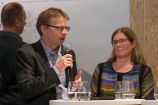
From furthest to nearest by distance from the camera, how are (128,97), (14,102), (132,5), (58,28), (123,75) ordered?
(132,5) → (123,75) → (58,28) → (14,102) → (128,97)

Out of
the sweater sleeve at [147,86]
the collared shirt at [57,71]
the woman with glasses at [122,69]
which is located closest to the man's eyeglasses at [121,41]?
the woman with glasses at [122,69]

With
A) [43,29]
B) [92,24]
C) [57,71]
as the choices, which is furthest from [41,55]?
[92,24]

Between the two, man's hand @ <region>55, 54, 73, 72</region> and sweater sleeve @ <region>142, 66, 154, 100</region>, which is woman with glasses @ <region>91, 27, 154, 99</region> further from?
man's hand @ <region>55, 54, 73, 72</region>

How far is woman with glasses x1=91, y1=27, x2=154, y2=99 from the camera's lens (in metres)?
3.10

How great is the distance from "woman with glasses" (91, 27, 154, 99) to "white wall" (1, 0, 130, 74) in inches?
23.0

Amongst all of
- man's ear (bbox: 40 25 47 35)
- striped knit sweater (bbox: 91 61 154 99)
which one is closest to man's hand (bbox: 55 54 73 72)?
man's ear (bbox: 40 25 47 35)

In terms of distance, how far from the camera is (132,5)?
3.91 metres

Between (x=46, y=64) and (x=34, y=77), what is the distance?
19cm

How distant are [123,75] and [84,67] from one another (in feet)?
2.89

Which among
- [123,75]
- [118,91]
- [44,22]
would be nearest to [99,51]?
[123,75]

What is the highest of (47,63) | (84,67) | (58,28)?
(58,28)

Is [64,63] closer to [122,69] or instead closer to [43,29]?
[43,29]

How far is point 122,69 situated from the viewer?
10.6ft

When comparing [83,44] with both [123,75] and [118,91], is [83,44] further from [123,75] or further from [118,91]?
[118,91]
